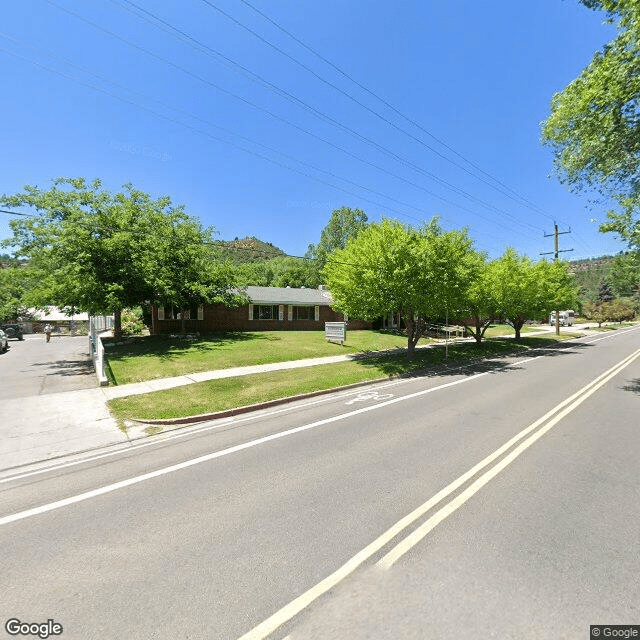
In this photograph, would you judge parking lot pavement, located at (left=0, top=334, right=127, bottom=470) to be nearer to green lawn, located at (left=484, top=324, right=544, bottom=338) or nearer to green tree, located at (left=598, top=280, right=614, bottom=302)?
green lawn, located at (left=484, top=324, right=544, bottom=338)

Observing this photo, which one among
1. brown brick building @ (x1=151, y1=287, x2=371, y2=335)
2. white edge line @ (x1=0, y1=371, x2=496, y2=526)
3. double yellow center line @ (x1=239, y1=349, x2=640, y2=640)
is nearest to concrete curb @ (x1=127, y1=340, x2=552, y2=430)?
white edge line @ (x1=0, y1=371, x2=496, y2=526)

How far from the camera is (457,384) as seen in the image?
40.6 feet

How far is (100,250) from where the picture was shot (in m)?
18.7

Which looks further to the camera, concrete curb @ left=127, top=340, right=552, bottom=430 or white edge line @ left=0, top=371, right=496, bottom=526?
concrete curb @ left=127, top=340, right=552, bottom=430

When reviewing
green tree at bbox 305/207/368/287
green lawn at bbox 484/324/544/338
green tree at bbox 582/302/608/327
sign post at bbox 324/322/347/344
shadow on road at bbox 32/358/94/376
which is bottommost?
shadow on road at bbox 32/358/94/376

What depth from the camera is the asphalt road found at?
274 centimetres

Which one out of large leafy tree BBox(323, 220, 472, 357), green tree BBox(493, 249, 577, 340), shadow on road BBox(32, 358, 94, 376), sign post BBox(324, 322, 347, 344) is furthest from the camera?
green tree BBox(493, 249, 577, 340)

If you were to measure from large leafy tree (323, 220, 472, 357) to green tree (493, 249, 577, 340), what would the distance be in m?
8.12

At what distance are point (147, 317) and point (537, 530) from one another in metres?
32.4

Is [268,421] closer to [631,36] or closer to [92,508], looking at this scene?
[92,508]

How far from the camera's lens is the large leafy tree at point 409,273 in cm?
1559

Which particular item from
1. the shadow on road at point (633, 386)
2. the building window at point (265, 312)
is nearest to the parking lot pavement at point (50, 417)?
the shadow on road at point (633, 386)

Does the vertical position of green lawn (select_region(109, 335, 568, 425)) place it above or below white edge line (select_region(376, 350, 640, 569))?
below

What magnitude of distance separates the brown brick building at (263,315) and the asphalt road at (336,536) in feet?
73.9
